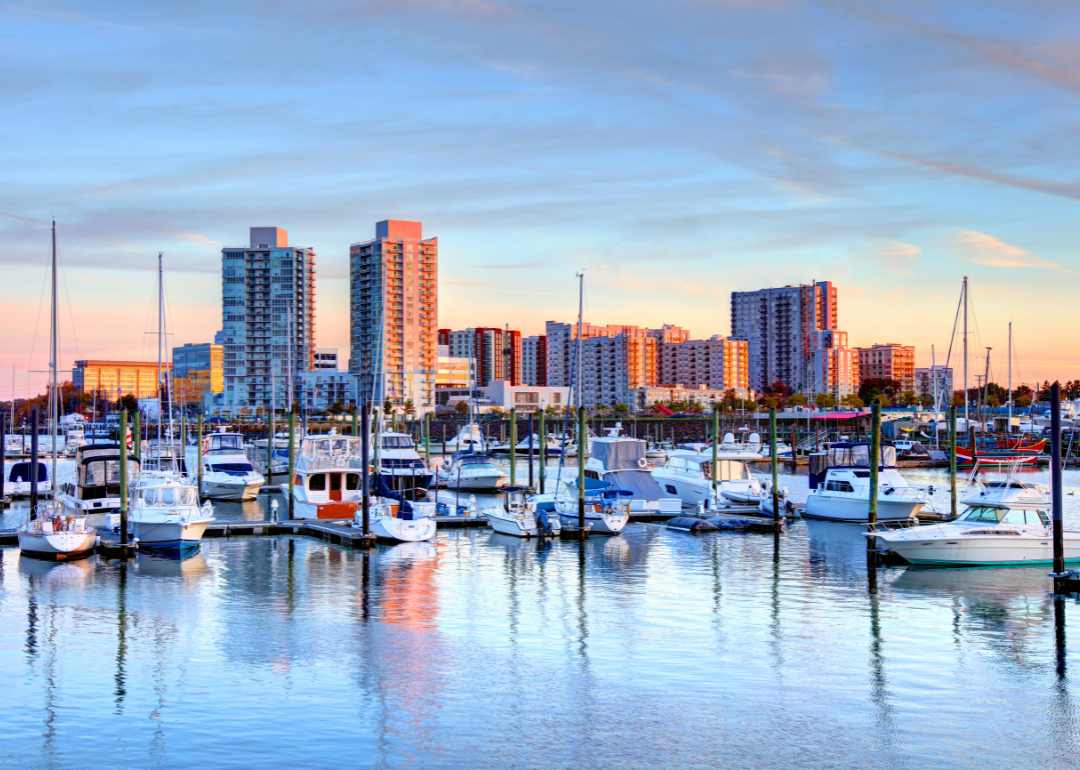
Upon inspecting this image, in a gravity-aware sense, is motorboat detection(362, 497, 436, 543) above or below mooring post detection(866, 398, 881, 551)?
below

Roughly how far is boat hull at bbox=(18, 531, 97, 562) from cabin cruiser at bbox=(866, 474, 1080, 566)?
30291 mm

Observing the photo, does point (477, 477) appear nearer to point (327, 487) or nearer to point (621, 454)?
point (621, 454)

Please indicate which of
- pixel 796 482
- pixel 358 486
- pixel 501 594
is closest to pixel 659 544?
pixel 501 594

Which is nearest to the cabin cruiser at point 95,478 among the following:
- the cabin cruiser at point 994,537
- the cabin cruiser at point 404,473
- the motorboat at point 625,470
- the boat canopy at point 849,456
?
the cabin cruiser at point 404,473

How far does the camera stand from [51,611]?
30250mm

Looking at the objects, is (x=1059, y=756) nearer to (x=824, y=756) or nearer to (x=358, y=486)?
(x=824, y=756)

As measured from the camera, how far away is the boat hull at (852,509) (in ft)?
158

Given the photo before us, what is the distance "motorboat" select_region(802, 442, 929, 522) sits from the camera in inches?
1914

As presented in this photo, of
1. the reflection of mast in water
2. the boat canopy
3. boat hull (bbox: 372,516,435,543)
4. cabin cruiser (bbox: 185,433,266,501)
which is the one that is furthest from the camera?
cabin cruiser (bbox: 185,433,266,501)

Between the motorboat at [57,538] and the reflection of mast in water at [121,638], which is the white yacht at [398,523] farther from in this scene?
the motorboat at [57,538]

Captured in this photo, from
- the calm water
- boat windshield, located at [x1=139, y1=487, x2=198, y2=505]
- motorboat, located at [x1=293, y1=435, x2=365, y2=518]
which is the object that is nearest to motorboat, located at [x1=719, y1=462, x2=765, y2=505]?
the calm water

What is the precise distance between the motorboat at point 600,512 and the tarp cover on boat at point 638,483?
557cm

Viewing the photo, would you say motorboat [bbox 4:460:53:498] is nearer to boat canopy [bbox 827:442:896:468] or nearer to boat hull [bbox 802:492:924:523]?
boat hull [bbox 802:492:924:523]

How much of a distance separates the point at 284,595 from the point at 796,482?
5731cm
